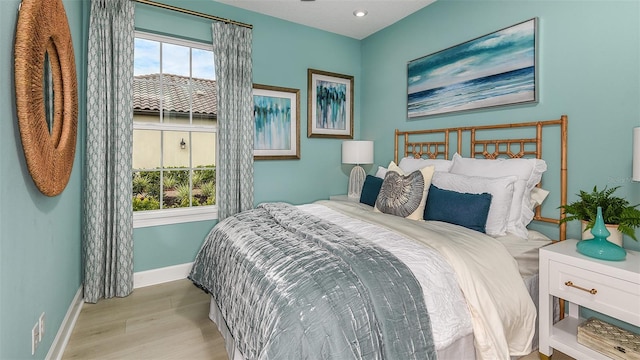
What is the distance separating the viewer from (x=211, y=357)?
1912 millimetres

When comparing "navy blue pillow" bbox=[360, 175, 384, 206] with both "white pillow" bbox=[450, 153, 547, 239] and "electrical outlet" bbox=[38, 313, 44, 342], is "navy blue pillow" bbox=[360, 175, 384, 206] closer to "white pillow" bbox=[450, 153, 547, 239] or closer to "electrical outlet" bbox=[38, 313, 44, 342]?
"white pillow" bbox=[450, 153, 547, 239]

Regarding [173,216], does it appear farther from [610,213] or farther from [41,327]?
[610,213]

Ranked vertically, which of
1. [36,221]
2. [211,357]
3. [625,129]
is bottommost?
[211,357]

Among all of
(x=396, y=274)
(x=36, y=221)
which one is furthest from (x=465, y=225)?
(x=36, y=221)

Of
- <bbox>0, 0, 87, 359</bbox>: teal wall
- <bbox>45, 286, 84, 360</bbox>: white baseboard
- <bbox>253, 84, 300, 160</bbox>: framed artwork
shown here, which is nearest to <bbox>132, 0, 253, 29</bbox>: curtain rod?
<bbox>253, 84, 300, 160</bbox>: framed artwork

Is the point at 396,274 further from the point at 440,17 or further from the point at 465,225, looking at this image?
the point at 440,17

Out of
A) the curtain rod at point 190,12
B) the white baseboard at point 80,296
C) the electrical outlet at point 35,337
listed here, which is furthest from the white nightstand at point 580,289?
the curtain rod at point 190,12

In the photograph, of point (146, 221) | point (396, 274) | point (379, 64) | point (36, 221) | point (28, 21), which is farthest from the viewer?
point (379, 64)

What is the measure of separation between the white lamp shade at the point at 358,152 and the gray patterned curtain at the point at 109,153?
7.51ft

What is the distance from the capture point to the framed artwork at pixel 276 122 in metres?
3.56

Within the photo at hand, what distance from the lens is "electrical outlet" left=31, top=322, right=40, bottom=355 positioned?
1462mm

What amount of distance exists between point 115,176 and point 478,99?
10.7 feet


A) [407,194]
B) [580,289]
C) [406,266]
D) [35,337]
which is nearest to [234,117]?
[407,194]

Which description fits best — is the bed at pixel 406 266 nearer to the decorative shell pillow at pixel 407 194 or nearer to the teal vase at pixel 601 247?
the decorative shell pillow at pixel 407 194
